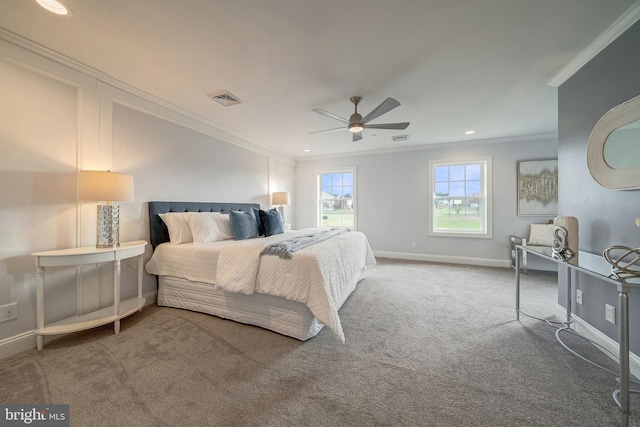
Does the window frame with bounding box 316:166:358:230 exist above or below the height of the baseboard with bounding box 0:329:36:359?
above

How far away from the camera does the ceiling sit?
5.29 feet

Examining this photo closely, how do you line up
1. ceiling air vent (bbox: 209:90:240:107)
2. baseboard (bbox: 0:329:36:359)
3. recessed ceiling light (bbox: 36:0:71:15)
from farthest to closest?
ceiling air vent (bbox: 209:90:240:107), baseboard (bbox: 0:329:36:359), recessed ceiling light (bbox: 36:0:71:15)

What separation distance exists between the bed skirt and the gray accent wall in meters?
2.22

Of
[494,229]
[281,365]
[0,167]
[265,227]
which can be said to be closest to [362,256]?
[265,227]

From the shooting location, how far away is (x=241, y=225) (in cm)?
318

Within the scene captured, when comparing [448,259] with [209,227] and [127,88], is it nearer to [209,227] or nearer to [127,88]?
[209,227]

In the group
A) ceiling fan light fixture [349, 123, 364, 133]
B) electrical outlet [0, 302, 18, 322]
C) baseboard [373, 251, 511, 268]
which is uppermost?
ceiling fan light fixture [349, 123, 364, 133]

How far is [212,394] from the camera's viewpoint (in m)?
1.46

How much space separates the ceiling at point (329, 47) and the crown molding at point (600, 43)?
0.04 m

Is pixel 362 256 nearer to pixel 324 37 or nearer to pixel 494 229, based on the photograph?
pixel 324 37

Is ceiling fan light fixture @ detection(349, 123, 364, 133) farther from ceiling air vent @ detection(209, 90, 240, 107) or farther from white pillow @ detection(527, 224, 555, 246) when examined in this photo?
white pillow @ detection(527, 224, 555, 246)

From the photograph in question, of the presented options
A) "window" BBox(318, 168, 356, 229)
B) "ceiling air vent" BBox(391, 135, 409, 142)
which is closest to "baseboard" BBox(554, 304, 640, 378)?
"ceiling air vent" BBox(391, 135, 409, 142)

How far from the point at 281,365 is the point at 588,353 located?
2425 millimetres

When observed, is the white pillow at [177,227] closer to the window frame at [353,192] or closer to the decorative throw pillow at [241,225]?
the decorative throw pillow at [241,225]
